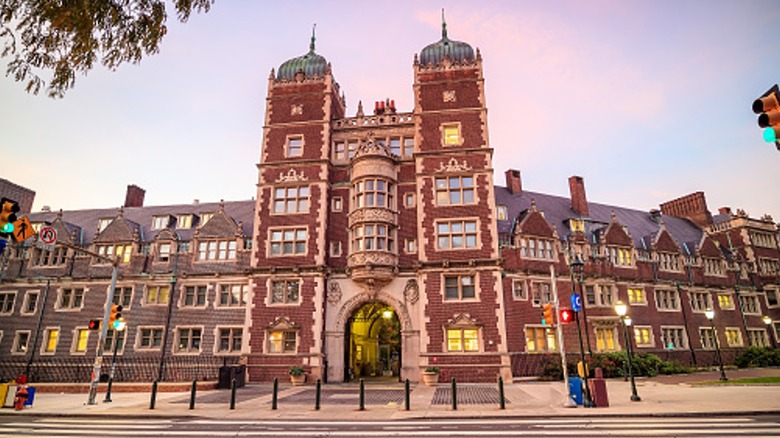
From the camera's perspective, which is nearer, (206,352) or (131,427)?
(131,427)

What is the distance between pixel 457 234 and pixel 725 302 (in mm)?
30398

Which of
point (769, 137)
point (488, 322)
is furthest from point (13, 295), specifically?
point (769, 137)

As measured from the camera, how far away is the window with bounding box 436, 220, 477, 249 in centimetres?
2991

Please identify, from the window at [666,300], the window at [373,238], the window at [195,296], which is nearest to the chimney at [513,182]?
the window at [666,300]

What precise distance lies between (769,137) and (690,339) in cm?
3807

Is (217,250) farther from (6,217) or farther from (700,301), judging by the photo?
(700,301)

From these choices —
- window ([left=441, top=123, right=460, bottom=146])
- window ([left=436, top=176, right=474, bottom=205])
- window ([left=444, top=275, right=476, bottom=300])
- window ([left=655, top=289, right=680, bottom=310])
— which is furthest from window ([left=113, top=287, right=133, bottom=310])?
window ([left=655, top=289, right=680, bottom=310])

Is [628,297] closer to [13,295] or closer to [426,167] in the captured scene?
[426,167]

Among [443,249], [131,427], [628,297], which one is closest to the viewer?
[131,427]

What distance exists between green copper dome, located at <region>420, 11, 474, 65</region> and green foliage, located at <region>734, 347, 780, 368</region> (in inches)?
1354

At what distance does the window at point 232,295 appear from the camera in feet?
113

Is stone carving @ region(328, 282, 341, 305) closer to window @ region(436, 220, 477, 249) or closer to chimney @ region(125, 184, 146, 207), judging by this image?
window @ region(436, 220, 477, 249)

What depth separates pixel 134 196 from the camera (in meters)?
47.2

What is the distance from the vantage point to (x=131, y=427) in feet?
43.4
